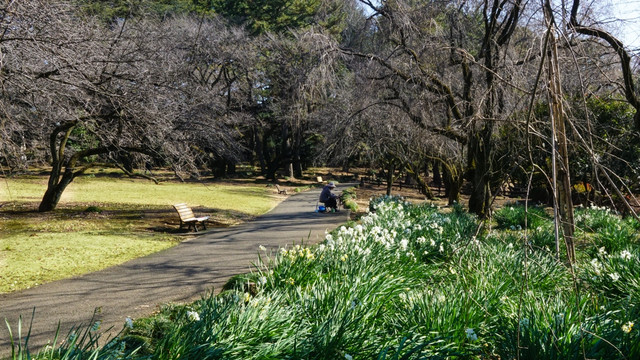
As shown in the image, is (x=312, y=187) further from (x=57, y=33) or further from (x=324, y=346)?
(x=324, y=346)

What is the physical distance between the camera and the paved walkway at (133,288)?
6.16m

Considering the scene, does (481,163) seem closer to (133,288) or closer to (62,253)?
(133,288)

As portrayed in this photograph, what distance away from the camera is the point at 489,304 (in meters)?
4.81

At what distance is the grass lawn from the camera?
981 cm

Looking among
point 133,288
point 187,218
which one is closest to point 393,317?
point 133,288

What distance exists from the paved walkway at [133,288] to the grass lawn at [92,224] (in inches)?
27.1

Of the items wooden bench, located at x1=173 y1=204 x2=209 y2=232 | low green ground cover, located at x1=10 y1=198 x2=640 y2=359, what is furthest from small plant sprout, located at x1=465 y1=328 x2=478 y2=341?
wooden bench, located at x1=173 y1=204 x2=209 y2=232

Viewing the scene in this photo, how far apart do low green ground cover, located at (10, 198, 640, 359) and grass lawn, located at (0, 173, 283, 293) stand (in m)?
5.19

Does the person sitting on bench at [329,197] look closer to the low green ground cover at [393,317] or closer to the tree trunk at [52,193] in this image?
the tree trunk at [52,193]

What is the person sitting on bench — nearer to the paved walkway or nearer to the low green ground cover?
the paved walkway

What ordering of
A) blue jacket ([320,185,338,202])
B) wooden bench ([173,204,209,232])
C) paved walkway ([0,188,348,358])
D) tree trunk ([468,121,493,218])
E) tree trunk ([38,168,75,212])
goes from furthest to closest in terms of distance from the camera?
blue jacket ([320,185,338,202])
tree trunk ([38,168,75,212])
wooden bench ([173,204,209,232])
tree trunk ([468,121,493,218])
paved walkway ([0,188,348,358])

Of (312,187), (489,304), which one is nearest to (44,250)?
(489,304)

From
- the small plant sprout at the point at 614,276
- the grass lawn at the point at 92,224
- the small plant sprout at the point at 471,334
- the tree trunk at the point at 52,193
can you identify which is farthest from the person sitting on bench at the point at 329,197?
the small plant sprout at the point at 471,334

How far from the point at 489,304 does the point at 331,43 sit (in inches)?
322
